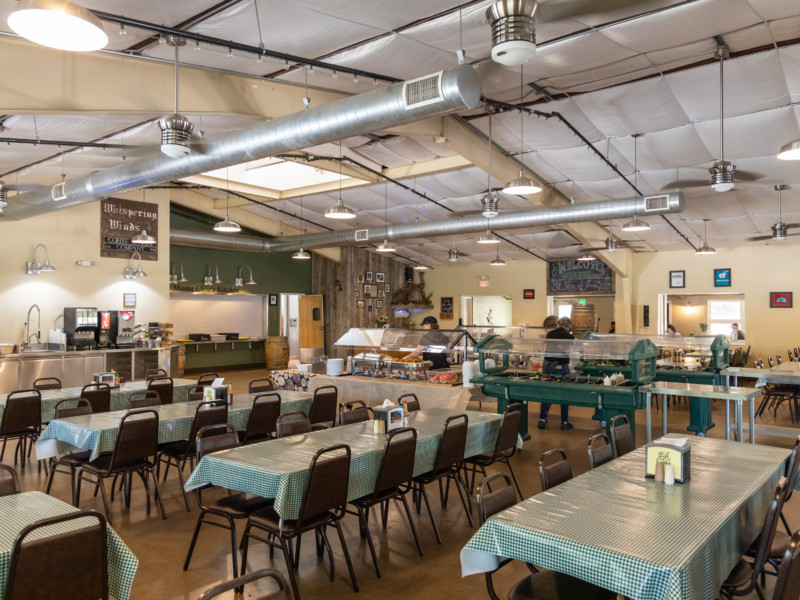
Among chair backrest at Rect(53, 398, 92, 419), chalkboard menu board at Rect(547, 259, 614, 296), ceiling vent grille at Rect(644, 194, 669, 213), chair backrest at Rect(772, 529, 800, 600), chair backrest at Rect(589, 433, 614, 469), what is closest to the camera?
chair backrest at Rect(772, 529, 800, 600)

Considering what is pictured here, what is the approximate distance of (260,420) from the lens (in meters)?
5.74

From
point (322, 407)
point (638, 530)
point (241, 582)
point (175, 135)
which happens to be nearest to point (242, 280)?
point (322, 407)

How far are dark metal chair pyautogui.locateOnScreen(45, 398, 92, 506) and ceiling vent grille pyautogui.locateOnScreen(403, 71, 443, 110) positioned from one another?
3.88 metres

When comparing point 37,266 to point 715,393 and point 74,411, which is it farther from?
point 715,393

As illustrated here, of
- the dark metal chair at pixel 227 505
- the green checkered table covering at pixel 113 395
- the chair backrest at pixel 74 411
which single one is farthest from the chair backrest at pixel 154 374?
the dark metal chair at pixel 227 505

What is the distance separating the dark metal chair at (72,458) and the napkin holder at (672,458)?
4197mm

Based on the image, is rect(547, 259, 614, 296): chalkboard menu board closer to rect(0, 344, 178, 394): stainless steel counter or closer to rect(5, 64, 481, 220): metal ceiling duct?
rect(0, 344, 178, 394): stainless steel counter

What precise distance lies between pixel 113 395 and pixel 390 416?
4075mm

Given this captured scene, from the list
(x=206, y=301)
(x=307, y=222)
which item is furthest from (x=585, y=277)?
(x=206, y=301)

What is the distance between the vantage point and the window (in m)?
16.0

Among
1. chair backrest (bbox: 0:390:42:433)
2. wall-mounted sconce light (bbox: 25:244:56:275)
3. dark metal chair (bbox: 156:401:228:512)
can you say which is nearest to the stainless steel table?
dark metal chair (bbox: 156:401:228:512)

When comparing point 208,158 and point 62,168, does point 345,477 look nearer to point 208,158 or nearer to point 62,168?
point 208,158

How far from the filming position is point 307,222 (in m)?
15.8

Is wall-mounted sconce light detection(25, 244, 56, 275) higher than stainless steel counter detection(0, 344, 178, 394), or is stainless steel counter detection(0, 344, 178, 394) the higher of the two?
wall-mounted sconce light detection(25, 244, 56, 275)
